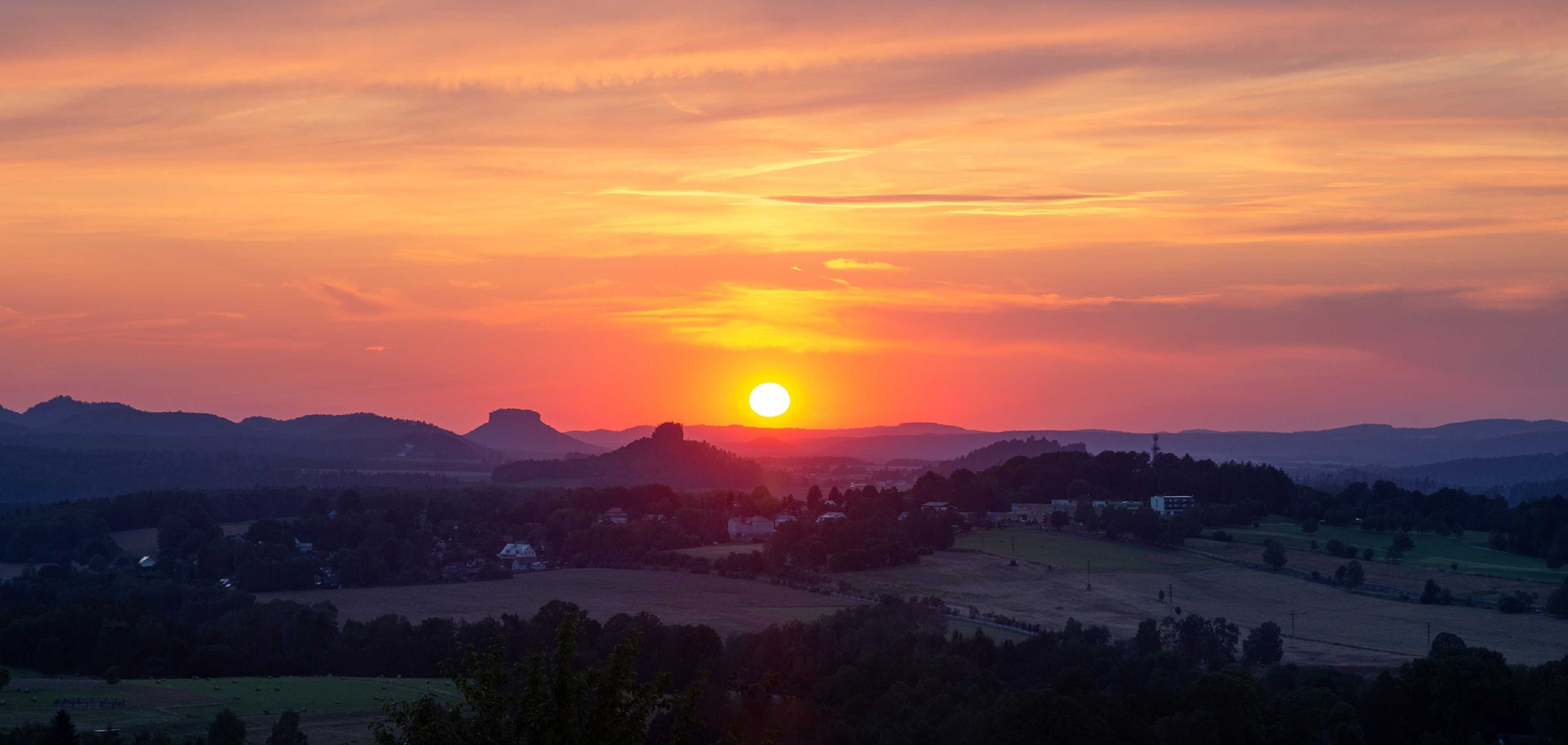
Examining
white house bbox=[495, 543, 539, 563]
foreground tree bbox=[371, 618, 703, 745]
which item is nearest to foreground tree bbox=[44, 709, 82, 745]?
foreground tree bbox=[371, 618, 703, 745]

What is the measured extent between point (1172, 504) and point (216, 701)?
66.1 m

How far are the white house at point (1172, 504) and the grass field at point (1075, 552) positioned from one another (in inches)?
388

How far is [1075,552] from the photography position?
77.9 meters

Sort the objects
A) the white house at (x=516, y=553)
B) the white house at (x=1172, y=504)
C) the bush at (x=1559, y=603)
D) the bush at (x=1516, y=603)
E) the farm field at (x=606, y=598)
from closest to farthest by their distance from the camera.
→ the bush at (x=1559, y=603), the bush at (x=1516, y=603), the farm field at (x=606, y=598), the white house at (x=516, y=553), the white house at (x=1172, y=504)

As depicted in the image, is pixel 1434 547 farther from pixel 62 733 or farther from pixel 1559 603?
pixel 62 733

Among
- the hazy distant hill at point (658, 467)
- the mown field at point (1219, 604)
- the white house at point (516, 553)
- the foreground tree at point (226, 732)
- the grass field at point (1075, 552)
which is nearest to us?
the foreground tree at point (226, 732)

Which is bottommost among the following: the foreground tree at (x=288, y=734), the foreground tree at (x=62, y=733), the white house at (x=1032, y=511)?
the foreground tree at (x=288, y=734)

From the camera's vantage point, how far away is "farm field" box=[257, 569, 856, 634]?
60625mm

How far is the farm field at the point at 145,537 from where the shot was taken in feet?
299

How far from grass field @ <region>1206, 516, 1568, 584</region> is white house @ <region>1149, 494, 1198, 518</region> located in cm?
489

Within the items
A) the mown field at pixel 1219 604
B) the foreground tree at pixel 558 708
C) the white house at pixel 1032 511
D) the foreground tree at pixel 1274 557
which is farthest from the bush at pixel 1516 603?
the foreground tree at pixel 558 708

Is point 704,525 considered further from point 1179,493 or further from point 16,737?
point 16,737

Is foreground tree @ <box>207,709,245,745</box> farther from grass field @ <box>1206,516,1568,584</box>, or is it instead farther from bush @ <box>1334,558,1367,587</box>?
grass field @ <box>1206,516,1568,584</box>

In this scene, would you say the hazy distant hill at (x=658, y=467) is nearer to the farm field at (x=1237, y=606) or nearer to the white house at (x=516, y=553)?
the white house at (x=516, y=553)
